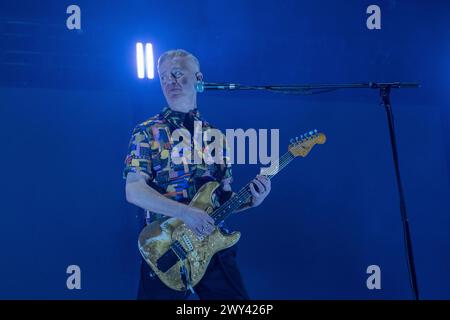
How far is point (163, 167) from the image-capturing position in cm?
307

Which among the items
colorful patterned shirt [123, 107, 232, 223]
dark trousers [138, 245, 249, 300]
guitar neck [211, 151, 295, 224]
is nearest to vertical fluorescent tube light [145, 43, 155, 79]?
colorful patterned shirt [123, 107, 232, 223]

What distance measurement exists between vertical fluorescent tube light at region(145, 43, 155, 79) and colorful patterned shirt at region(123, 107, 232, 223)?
489mm

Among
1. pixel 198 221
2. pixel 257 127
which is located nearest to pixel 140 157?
pixel 198 221

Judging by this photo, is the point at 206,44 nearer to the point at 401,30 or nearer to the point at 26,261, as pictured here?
the point at 401,30

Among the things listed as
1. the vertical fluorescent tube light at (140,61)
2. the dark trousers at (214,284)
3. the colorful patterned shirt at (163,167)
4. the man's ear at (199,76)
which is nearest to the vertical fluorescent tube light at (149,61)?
the vertical fluorescent tube light at (140,61)

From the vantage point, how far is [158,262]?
288 centimetres

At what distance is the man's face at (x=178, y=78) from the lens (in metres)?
3.31

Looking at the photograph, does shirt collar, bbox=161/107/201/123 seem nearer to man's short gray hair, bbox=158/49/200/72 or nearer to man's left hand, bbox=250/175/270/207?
man's short gray hair, bbox=158/49/200/72

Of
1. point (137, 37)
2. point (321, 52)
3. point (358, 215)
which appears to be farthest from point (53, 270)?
point (321, 52)

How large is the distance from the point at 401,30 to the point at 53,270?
277cm

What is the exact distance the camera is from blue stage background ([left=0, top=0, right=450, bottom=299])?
3361mm

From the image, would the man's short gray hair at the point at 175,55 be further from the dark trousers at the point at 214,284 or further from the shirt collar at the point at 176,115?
the dark trousers at the point at 214,284

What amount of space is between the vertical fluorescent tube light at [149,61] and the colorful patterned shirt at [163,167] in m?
0.49

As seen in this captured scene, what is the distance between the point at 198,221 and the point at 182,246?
6.0 inches
